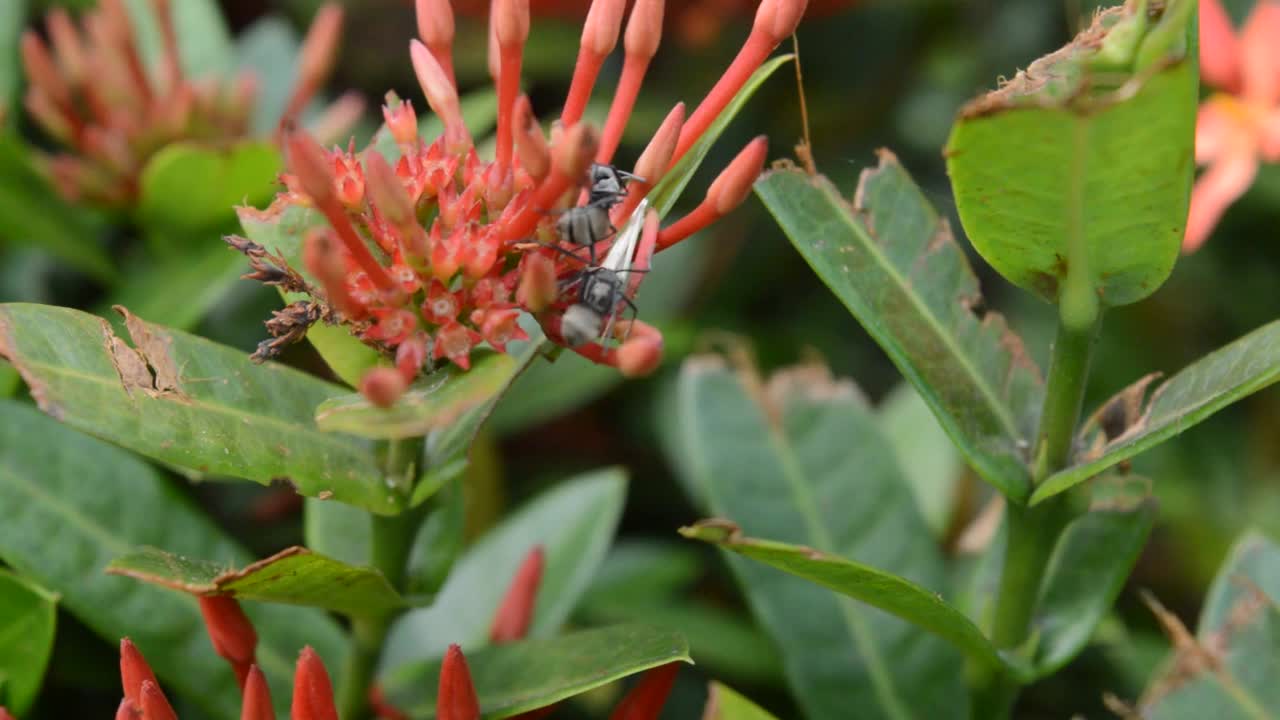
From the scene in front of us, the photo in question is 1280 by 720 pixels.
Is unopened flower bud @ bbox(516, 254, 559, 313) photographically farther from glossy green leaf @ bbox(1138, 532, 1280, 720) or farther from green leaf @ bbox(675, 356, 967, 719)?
glossy green leaf @ bbox(1138, 532, 1280, 720)

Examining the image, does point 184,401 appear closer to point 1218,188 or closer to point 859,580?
point 859,580

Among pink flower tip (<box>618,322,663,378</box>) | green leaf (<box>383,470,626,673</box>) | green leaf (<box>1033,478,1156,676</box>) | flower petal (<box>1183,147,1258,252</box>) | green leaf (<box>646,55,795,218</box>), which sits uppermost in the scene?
green leaf (<box>646,55,795,218</box>)

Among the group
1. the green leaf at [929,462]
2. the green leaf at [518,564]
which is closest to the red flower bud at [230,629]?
the green leaf at [518,564]

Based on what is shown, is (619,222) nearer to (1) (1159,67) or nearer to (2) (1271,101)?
(1) (1159,67)

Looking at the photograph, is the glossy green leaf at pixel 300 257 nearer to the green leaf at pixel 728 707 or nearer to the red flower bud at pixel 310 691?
the red flower bud at pixel 310 691

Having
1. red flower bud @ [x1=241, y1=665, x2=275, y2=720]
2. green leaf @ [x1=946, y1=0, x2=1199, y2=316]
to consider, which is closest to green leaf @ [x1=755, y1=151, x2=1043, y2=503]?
A: green leaf @ [x1=946, y1=0, x2=1199, y2=316]

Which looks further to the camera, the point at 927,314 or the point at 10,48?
the point at 10,48

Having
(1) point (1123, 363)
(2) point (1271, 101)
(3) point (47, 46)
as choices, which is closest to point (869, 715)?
(2) point (1271, 101)

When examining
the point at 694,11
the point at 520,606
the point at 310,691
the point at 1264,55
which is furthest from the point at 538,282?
the point at 694,11
